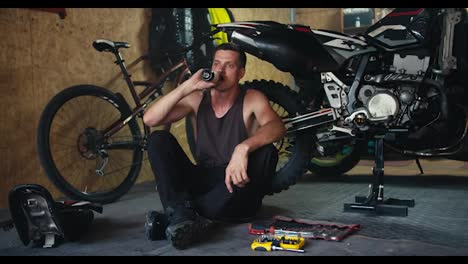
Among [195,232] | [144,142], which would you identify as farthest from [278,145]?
[195,232]

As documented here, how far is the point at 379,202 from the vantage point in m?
2.46

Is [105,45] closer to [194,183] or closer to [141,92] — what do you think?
[141,92]

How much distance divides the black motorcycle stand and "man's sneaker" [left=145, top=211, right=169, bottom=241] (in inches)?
40.5

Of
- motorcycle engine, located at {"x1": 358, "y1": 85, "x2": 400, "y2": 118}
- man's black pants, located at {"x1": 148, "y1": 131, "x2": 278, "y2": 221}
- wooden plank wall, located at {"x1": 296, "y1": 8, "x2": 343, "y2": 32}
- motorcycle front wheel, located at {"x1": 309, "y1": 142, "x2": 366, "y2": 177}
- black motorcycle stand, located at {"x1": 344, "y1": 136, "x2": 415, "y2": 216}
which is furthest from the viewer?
wooden plank wall, located at {"x1": 296, "y1": 8, "x2": 343, "y2": 32}

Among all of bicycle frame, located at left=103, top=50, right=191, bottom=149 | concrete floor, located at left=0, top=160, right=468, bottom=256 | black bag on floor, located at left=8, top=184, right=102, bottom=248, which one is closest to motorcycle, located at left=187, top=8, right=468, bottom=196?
concrete floor, located at left=0, top=160, right=468, bottom=256

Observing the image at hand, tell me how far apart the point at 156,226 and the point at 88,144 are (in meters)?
1.10

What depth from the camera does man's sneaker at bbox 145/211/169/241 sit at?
1.92m

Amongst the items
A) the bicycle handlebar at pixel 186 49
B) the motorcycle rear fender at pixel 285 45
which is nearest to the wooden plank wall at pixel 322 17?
the bicycle handlebar at pixel 186 49

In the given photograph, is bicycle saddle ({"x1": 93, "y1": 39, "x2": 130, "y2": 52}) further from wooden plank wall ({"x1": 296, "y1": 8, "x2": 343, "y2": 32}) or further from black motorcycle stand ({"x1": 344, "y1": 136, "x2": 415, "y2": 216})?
wooden plank wall ({"x1": 296, "y1": 8, "x2": 343, "y2": 32})

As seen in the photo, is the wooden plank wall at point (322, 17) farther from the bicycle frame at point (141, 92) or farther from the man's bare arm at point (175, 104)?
the man's bare arm at point (175, 104)

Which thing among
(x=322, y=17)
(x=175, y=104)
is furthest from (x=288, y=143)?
(x=322, y=17)
